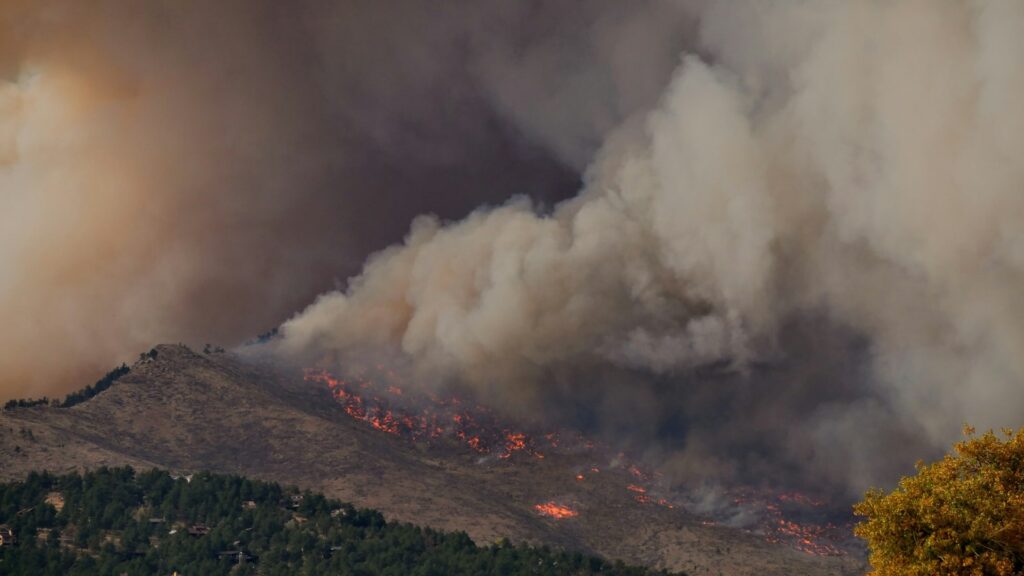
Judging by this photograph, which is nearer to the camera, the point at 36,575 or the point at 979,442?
the point at 979,442

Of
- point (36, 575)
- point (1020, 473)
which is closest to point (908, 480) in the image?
point (1020, 473)

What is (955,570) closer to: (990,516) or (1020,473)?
(990,516)

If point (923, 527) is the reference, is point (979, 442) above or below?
above

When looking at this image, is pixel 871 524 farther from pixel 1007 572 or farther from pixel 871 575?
pixel 1007 572

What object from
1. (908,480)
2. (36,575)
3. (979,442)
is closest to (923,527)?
(908,480)

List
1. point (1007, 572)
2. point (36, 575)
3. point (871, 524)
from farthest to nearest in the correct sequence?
point (36, 575), point (871, 524), point (1007, 572)

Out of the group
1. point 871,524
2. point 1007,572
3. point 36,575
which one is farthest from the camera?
point 36,575
